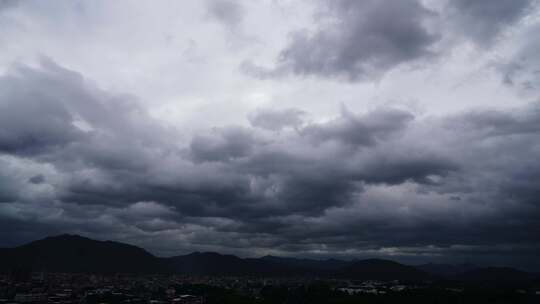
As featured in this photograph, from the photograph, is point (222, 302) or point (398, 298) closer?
point (222, 302)

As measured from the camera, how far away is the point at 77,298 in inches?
4008

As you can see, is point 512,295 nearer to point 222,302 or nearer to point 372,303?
point 372,303

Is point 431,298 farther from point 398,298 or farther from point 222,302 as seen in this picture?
point 222,302

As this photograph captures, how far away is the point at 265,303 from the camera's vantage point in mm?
84125

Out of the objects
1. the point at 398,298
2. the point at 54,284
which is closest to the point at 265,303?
the point at 398,298

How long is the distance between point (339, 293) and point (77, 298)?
207ft

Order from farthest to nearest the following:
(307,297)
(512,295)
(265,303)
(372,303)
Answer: (307,297)
(512,295)
(372,303)
(265,303)

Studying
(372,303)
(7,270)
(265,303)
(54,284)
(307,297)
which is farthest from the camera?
(7,270)

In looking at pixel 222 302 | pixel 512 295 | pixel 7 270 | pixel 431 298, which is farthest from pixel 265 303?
pixel 7 270

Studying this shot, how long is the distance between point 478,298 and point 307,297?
39.6 meters

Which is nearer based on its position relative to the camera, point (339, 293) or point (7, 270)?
point (339, 293)

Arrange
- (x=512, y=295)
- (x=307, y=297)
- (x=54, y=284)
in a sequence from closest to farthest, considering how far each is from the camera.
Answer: (x=512, y=295), (x=307, y=297), (x=54, y=284)

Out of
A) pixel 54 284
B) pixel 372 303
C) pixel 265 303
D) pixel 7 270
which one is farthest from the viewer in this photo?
pixel 7 270

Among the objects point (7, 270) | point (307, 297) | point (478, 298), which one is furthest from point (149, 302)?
point (7, 270)
